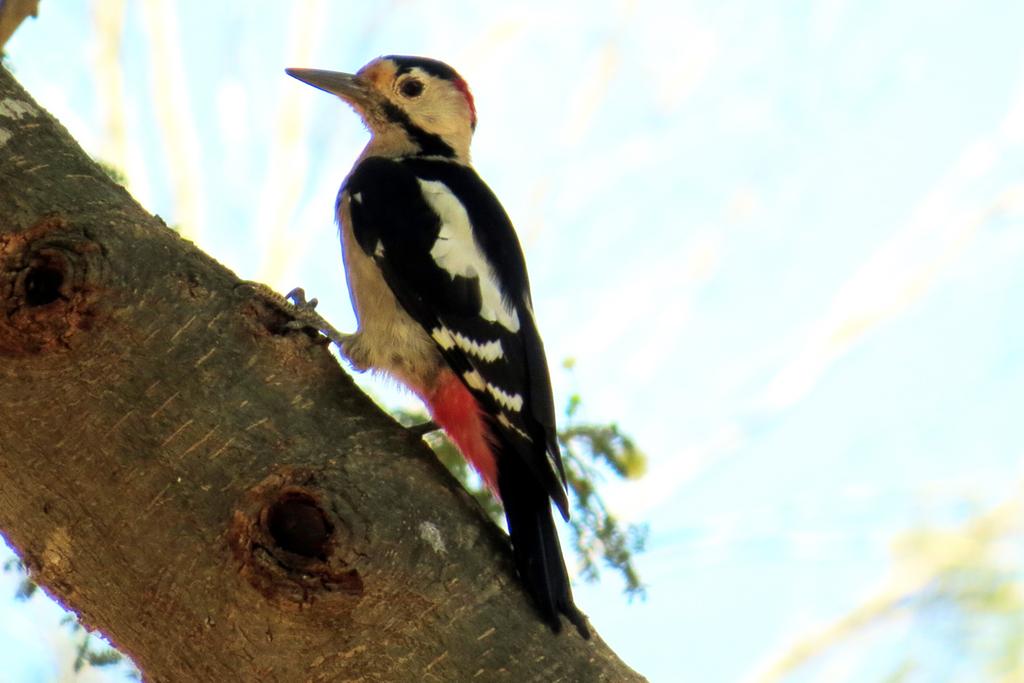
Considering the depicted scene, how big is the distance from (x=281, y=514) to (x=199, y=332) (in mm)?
388

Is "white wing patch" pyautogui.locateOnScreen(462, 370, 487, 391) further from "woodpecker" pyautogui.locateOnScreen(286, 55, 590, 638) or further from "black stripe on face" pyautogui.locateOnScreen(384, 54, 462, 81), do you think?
"black stripe on face" pyautogui.locateOnScreen(384, 54, 462, 81)

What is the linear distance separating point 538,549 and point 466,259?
1.18m

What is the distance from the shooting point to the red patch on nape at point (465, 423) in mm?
2791

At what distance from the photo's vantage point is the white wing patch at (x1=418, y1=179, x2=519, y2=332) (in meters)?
3.05

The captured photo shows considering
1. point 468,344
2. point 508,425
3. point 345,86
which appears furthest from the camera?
point 345,86

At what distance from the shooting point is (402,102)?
4.01 metres

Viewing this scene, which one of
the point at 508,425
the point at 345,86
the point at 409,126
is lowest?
the point at 508,425

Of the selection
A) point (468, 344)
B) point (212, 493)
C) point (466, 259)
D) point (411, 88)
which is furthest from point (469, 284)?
point (212, 493)

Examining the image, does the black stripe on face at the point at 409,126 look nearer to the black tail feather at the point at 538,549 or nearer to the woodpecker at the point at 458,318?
the woodpecker at the point at 458,318

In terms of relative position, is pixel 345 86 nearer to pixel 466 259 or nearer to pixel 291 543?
pixel 466 259

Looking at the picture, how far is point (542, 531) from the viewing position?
227 centimetres

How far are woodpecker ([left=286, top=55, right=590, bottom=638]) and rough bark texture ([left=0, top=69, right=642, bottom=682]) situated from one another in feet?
1.05

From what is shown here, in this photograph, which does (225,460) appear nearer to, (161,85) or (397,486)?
(397,486)

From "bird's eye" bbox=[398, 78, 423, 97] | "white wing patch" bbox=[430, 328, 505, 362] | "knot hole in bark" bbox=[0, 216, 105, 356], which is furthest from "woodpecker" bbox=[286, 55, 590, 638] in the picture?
"knot hole in bark" bbox=[0, 216, 105, 356]
